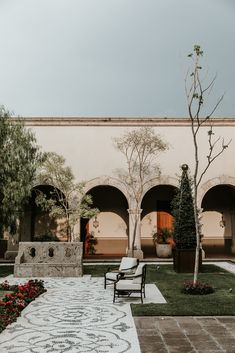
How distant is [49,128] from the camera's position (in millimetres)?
18844

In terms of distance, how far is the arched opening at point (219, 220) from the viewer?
66.9ft

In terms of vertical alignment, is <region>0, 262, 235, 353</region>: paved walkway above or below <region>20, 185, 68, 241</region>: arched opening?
below

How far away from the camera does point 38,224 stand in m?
20.2

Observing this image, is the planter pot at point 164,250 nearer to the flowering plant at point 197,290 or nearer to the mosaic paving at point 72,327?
the flowering plant at point 197,290

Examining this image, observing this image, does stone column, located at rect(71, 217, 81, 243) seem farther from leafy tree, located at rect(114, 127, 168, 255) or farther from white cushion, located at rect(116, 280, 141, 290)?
white cushion, located at rect(116, 280, 141, 290)

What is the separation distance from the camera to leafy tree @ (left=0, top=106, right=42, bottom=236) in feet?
49.2

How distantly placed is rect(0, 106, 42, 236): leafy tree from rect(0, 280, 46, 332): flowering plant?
597cm

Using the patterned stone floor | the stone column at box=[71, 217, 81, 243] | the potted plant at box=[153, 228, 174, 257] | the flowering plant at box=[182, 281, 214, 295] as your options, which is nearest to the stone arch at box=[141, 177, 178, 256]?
the potted plant at box=[153, 228, 174, 257]

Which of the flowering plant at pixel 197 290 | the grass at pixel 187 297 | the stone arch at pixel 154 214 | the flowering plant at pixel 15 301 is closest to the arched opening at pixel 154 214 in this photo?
the stone arch at pixel 154 214

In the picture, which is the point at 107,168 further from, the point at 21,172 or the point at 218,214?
the point at 218,214

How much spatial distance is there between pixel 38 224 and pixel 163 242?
21.9ft

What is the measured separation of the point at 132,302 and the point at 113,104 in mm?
15133

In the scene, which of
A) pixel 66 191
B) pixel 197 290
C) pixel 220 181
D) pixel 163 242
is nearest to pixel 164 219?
Result: pixel 163 242

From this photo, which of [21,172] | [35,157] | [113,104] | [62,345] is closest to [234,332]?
[62,345]
